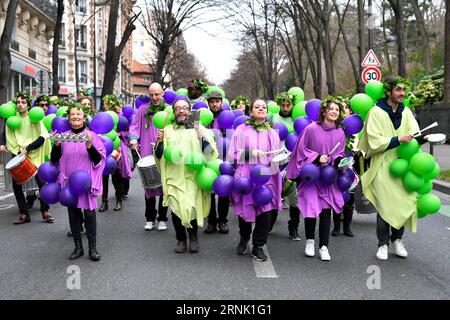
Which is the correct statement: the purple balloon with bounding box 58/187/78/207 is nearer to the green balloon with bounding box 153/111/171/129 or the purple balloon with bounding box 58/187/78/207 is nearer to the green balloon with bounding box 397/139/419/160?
the green balloon with bounding box 153/111/171/129

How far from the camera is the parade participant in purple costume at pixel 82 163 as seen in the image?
17.6 feet

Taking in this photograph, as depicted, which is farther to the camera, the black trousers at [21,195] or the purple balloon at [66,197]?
the black trousers at [21,195]

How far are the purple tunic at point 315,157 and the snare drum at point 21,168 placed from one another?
353 centimetres

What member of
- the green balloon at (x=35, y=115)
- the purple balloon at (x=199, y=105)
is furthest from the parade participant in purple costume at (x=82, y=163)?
the green balloon at (x=35, y=115)

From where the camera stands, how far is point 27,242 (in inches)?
253

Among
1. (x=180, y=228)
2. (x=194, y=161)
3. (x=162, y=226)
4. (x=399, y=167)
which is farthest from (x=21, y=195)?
(x=399, y=167)

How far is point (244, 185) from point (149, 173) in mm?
1779

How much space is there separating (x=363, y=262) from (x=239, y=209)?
1395 mm

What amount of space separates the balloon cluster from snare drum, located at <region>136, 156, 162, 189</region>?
2828mm

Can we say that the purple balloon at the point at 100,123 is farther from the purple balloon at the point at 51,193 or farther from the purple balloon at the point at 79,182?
the purple balloon at the point at 51,193

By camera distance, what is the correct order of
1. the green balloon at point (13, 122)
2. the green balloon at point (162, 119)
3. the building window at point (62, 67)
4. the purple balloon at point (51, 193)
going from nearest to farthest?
the purple balloon at point (51, 193), the green balloon at point (162, 119), the green balloon at point (13, 122), the building window at point (62, 67)

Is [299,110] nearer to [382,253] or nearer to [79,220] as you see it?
[382,253]

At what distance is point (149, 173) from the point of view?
21.6ft
